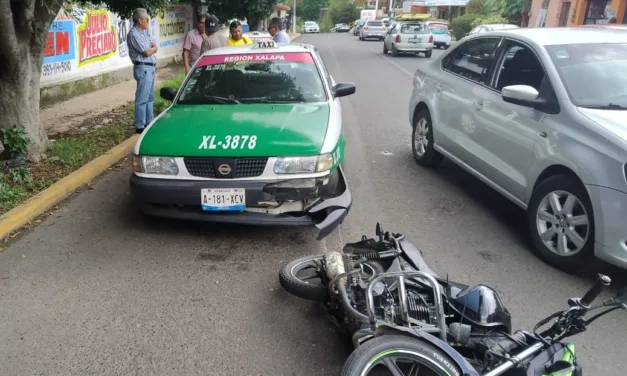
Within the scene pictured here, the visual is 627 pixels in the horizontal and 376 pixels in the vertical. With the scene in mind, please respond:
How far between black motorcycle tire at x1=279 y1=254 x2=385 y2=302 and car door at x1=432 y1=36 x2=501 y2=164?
2.51 m

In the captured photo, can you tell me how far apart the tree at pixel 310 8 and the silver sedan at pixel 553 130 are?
78800mm

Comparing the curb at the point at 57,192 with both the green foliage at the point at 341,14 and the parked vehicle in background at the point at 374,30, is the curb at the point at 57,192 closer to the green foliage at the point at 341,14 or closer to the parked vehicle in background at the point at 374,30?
the parked vehicle in background at the point at 374,30

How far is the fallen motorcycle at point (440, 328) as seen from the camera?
243 cm

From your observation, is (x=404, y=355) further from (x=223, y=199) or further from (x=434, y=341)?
(x=223, y=199)

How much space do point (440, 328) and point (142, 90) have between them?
6.37 metres

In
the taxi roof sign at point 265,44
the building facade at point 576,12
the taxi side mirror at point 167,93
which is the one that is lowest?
the taxi side mirror at point 167,93

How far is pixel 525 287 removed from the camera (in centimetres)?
393

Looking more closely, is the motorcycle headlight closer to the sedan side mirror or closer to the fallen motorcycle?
the fallen motorcycle

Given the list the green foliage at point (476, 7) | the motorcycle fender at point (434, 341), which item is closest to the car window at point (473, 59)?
the motorcycle fender at point (434, 341)

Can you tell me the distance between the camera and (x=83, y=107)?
10281 millimetres

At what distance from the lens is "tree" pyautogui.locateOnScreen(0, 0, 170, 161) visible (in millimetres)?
5934

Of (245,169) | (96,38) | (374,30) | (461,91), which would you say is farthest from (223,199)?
(374,30)

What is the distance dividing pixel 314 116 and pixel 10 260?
279cm

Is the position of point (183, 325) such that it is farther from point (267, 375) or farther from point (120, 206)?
point (120, 206)
